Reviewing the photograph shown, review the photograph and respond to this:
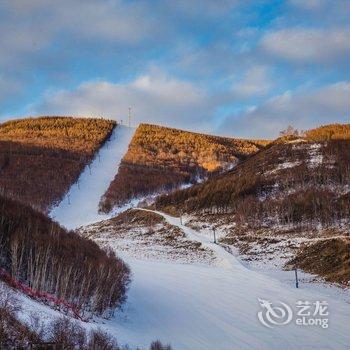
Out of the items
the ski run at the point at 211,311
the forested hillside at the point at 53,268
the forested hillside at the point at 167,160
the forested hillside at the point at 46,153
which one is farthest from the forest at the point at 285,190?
the forested hillside at the point at 53,268

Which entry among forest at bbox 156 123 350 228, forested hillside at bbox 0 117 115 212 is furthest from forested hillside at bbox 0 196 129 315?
forested hillside at bbox 0 117 115 212

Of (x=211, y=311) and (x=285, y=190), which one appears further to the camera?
(x=285, y=190)

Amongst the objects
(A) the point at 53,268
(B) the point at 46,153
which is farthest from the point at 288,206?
(B) the point at 46,153

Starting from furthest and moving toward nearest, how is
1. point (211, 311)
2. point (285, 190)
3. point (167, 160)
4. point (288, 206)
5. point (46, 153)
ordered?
1. point (167, 160)
2. point (46, 153)
3. point (285, 190)
4. point (288, 206)
5. point (211, 311)

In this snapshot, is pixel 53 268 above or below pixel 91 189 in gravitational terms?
below

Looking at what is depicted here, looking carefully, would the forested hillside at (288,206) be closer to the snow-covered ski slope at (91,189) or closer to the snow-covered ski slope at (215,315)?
the snow-covered ski slope at (215,315)

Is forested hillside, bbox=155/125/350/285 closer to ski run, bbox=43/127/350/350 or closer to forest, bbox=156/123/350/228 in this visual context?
forest, bbox=156/123/350/228

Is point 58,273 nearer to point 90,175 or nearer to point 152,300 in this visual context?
point 152,300

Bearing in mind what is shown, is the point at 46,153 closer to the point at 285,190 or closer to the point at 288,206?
the point at 285,190
